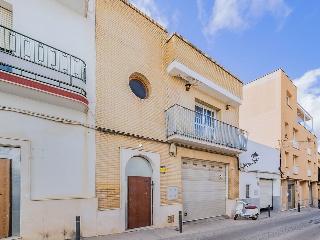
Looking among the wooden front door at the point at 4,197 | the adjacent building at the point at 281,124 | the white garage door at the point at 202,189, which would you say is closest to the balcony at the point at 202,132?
the white garage door at the point at 202,189

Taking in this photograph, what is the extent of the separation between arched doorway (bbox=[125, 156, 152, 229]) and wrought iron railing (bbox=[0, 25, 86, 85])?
4009mm

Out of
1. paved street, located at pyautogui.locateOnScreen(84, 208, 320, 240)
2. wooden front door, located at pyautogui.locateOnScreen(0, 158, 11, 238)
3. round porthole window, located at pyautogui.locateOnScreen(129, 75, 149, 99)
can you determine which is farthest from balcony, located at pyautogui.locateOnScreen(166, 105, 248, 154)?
wooden front door, located at pyautogui.locateOnScreen(0, 158, 11, 238)

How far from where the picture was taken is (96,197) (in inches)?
320

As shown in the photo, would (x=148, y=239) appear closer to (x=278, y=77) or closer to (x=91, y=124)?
(x=91, y=124)

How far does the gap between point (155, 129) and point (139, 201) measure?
122 inches

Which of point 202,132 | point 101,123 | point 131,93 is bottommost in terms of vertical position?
point 202,132

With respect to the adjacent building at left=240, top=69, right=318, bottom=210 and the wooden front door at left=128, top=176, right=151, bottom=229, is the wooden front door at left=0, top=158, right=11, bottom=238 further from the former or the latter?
the adjacent building at left=240, top=69, right=318, bottom=210

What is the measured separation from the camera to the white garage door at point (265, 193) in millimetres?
17562

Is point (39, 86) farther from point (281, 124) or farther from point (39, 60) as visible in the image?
point (281, 124)

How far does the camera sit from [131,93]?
9906 mm

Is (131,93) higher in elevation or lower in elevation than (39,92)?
higher

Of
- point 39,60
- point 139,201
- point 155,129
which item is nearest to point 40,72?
point 39,60

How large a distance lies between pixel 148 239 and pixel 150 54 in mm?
7616

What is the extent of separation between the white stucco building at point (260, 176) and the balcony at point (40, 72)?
1152 centimetres
